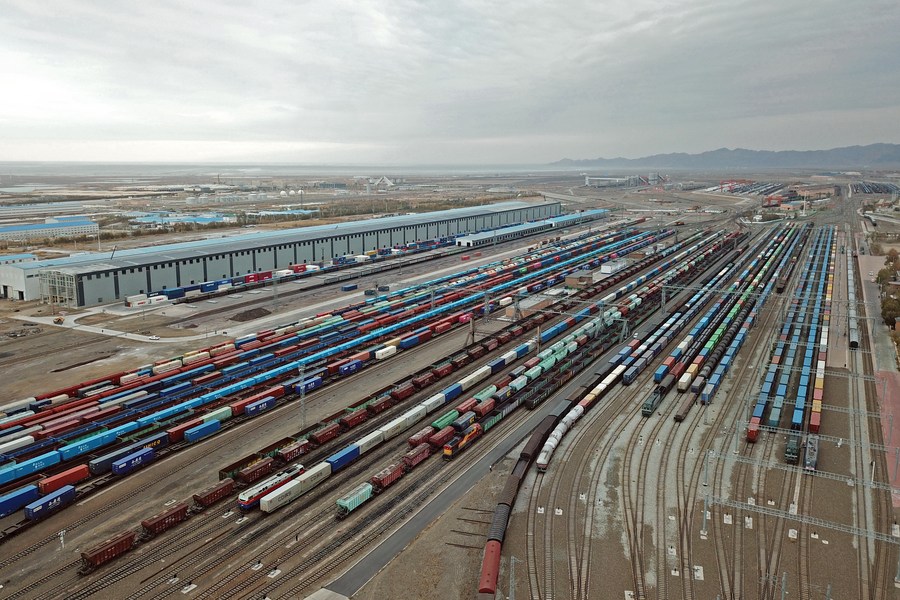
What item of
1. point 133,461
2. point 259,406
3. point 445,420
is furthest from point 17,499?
point 445,420

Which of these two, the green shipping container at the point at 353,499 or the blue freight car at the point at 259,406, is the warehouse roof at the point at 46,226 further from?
the green shipping container at the point at 353,499

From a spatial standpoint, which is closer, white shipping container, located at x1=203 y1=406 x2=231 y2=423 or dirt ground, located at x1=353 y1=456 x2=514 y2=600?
dirt ground, located at x1=353 y1=456 x2=514 y2=600

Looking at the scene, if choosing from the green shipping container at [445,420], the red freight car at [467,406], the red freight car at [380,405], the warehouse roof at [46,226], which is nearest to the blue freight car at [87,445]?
the red freight car at [380,405]

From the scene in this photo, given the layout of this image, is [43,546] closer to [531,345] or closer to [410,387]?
[410,387]

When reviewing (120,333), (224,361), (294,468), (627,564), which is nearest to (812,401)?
(627,564)

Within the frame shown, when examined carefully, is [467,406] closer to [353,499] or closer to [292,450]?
[292,450]

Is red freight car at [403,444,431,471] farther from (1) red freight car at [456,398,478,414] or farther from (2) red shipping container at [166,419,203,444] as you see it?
(2) red shipping container at [166,419,203,444]

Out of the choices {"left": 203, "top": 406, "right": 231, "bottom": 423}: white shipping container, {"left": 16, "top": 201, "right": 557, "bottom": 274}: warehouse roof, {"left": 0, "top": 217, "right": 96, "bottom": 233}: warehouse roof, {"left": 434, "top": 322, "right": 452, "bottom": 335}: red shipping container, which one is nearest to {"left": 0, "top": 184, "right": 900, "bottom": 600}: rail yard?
{"left": 203, "top": 406, "right": 231, "bottom": 423}: white shipping container
